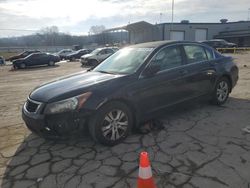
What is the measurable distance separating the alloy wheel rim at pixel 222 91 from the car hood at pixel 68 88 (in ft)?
9.45

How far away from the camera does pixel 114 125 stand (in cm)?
392

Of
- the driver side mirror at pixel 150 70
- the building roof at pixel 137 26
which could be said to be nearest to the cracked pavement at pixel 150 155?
the driver side mirror at pixel 150 70

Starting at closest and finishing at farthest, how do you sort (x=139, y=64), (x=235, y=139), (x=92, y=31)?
1. (x=235, y=139)
2. (x=139, y=64)
3. (x=92, y=31)

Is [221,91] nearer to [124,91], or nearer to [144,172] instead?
[124,91]

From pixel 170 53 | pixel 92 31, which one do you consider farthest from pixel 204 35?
pixel 92 31

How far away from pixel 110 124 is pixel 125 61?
1.43 metres

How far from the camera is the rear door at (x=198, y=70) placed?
501cm

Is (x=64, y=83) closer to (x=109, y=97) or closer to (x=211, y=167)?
(x=109, y=97)

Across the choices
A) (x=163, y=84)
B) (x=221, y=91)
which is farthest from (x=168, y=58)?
(x=221, y=91)

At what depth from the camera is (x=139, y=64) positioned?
4.34 m

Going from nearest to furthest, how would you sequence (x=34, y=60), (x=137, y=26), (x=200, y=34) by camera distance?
(x=34, y=60) → (x=200, y=34) → (x=137, y=26)

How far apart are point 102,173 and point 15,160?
4.71 ft

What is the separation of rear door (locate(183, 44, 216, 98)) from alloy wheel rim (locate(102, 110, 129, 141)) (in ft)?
5.52

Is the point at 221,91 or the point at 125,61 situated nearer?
the point at 125,61
